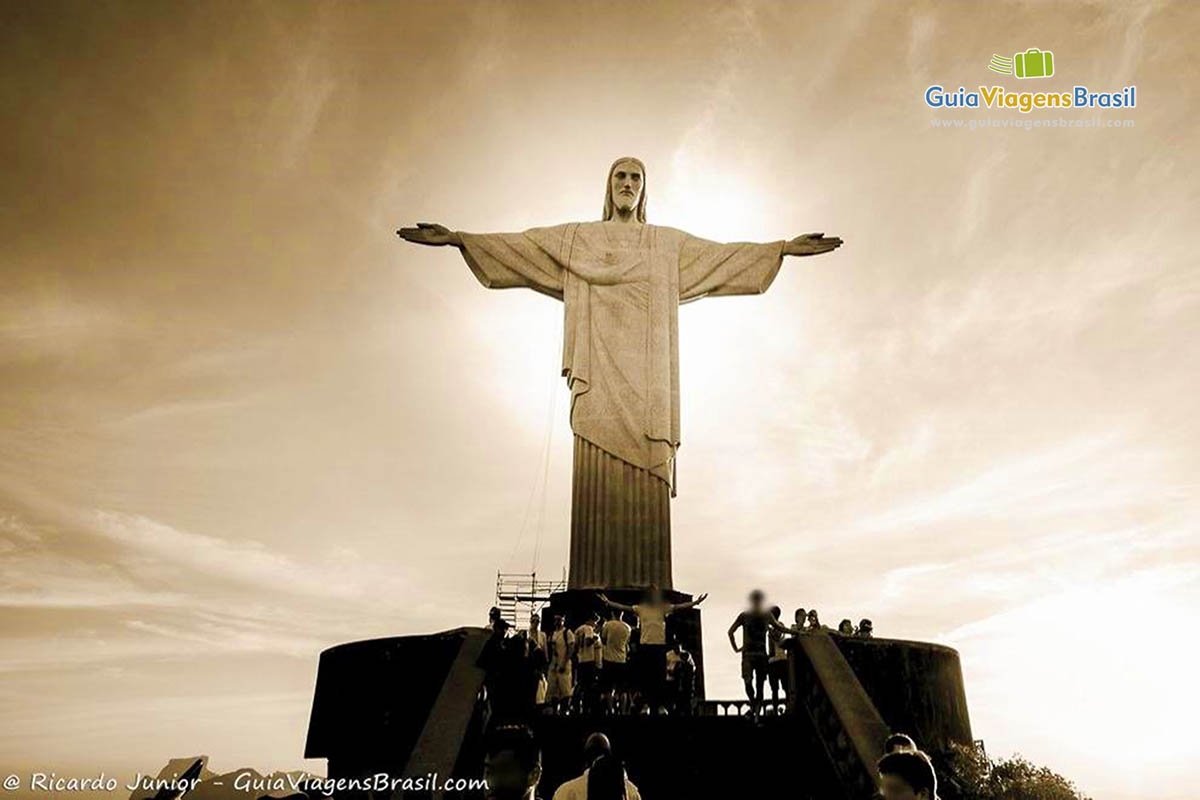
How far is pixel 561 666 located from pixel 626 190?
922cm

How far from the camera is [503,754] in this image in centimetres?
360

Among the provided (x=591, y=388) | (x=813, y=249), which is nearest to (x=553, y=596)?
(x=591, y=388)

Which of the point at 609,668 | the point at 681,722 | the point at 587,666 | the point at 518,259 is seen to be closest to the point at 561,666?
the point at 587,666

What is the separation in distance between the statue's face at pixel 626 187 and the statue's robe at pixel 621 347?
459mm

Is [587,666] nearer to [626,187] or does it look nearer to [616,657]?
[616,657]

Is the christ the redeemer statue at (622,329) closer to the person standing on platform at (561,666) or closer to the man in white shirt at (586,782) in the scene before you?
the person standing on platform at (561,666)

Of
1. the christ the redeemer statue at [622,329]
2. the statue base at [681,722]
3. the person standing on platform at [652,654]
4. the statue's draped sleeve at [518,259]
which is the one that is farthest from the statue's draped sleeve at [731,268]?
the statue base at [681,722]

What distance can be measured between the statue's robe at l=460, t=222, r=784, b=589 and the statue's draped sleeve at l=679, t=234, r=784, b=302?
2 cm

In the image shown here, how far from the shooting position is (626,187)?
16.6 m

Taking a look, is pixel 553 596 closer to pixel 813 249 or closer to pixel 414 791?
pixel 414 791

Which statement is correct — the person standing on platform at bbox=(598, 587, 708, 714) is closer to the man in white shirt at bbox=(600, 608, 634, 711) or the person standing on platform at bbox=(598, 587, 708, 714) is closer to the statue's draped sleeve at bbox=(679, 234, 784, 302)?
the man in white shirt at bbox=(600, 608, 634, 711)

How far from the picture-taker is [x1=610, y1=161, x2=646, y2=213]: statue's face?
16562 mm

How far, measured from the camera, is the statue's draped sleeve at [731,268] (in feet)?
53.5

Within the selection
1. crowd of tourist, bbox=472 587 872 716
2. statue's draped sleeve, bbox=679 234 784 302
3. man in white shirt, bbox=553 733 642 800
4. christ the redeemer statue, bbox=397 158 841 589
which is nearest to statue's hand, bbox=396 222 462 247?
christ the redeemer statue, bbox=397 158 841 589
